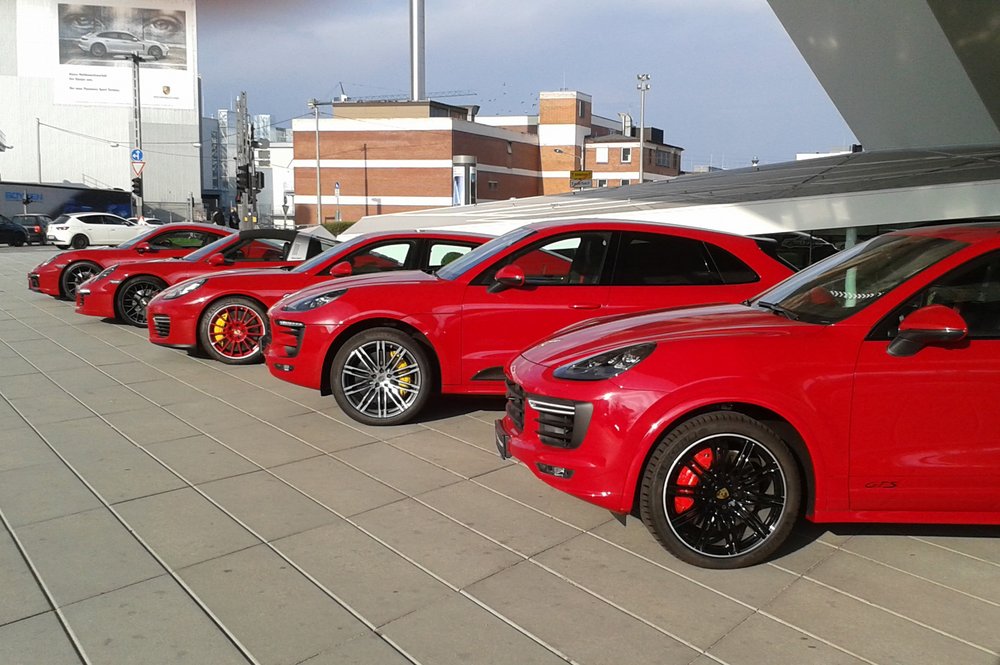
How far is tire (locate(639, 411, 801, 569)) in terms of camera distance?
385cm

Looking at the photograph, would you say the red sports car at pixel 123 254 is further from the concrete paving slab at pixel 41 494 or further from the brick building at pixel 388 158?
the brick building at pixel 388 158

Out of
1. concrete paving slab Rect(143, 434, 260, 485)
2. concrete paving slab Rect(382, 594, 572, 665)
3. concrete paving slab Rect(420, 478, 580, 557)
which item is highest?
concrete paving slab Rect(143, 434, 260, 485)

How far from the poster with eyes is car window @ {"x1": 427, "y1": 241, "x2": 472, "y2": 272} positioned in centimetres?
7266

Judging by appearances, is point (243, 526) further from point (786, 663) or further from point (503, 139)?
point (503, 139)

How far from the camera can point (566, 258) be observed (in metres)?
6.61

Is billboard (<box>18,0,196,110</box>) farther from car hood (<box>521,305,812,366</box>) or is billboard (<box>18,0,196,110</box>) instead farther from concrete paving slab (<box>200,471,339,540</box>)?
car hood (<box>521,305,812,366</box>)

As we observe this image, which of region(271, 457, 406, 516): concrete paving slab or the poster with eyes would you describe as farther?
the poster with eyes

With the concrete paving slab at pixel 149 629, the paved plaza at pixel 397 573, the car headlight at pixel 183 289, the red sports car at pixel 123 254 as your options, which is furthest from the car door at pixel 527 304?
the red sports car at pixel 123 254

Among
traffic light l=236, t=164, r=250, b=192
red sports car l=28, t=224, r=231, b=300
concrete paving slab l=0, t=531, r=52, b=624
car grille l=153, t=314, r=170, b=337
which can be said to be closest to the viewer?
concrete paving slab l=0, t=531, r=52, b=624

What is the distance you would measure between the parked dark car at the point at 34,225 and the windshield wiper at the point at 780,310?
1674 inches

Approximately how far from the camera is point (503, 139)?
74.2 meters

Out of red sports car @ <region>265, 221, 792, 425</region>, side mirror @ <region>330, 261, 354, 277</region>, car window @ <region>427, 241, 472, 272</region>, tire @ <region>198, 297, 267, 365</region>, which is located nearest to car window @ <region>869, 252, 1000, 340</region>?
red sports car @ <region>265, 221, 792, 425</region>

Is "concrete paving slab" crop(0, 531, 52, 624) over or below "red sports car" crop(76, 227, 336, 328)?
below

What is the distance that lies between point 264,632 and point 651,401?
75.9 inches
